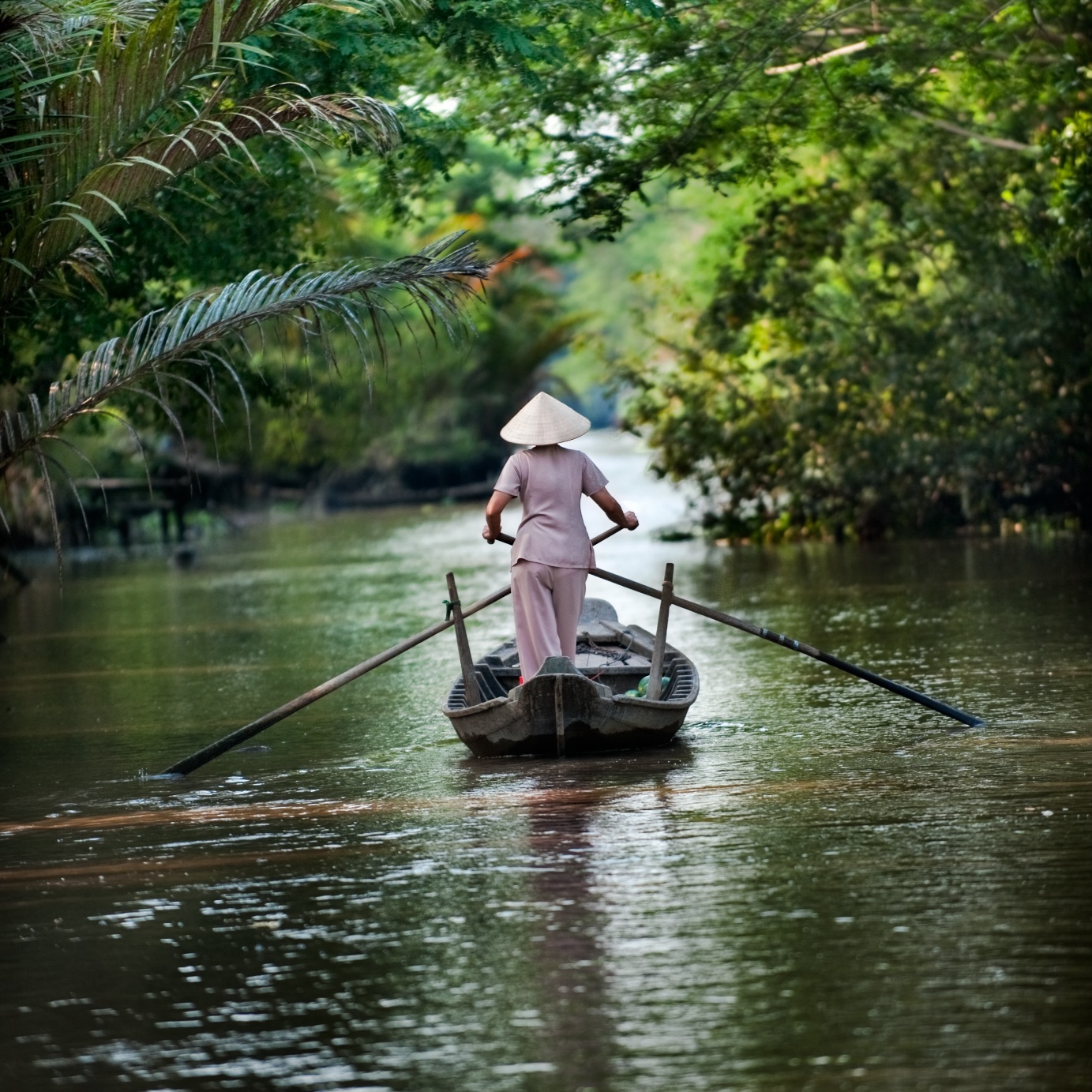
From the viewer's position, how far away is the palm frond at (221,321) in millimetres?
10594

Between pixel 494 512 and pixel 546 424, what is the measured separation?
0.61 m

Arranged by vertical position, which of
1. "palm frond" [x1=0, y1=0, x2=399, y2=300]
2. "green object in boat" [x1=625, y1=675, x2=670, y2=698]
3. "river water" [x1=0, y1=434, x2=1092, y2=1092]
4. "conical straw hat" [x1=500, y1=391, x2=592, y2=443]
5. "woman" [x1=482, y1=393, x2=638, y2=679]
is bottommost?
"river water" [x1=0, y1=434, x2=1092, y2=1092]

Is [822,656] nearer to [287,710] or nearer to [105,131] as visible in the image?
[287,710]

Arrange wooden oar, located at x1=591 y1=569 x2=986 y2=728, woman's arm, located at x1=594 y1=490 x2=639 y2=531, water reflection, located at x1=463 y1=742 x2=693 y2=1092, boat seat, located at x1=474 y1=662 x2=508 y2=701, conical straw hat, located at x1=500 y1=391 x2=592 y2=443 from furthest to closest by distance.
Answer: boat seat, located at x1=474 y1=662 x2=508 y2=701
wooden oar, located at x1=591 y1=569 x2=986 y2=728
woman's arm, located at x1=594 y1=490 x2=639 y2=531
conical straw hat, located at x1=500 y1=391 x2=592 y2=443
water reflection, located at x1=463 y1=742 x2=693 y2=1092

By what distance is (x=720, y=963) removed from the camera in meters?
6.45

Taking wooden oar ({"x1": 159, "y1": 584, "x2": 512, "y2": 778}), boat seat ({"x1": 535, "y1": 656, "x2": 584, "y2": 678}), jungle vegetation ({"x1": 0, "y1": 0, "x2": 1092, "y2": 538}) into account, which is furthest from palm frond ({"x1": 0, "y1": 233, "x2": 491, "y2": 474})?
boat seat ({"x1": 535, "y1": 656, "x2": 584, "y2": 678})

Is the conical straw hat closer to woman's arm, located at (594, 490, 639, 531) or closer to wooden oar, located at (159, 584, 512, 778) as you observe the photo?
woman's arm, located at (594, 490, 639, 531)

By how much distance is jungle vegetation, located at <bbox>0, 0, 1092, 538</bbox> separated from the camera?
10828 millimetres

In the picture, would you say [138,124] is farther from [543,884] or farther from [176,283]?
[176,283]

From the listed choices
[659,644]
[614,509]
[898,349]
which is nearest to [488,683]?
[659,644]

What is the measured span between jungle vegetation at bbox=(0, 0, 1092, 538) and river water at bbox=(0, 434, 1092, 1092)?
7.57ft

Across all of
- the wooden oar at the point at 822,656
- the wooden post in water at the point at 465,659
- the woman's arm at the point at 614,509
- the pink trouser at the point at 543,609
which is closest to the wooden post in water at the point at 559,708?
the pink trouser at the point at 543,609

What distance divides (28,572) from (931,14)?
1933 cm

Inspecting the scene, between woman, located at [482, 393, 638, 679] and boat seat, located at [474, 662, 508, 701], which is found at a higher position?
woman, located at [482, 393, 638, 679]
